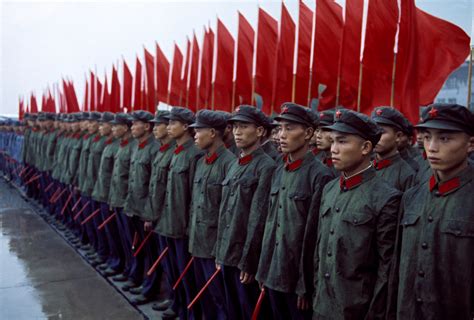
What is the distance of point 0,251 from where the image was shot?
7617 mm

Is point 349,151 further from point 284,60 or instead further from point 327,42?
point 284,60

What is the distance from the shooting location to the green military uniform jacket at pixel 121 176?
586 cm

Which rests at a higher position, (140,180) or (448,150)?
(448,150)

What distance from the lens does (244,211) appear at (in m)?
3.58

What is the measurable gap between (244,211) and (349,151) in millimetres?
1180

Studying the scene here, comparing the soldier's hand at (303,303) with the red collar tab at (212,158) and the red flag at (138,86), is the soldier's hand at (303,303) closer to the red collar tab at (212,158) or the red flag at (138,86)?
the red collar tab at (212,158)

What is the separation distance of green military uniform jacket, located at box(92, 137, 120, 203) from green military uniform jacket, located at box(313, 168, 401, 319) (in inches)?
175

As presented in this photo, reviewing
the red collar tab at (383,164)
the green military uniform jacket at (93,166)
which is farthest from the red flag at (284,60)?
the red collar tab at (383,164)

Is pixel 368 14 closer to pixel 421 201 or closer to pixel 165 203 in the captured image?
pixel 165 203

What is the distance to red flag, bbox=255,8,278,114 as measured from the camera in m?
7.16

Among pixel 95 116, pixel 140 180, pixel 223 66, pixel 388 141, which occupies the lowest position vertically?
pixel 140 180

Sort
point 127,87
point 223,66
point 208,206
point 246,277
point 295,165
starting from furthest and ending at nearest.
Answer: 1. point 127,87
2. point 223,66
3. point 208,206
4. point 246,277
5. point 295,165

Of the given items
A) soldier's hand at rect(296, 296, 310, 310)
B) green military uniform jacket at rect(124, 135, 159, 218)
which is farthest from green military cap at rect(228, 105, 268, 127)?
green military uniform jacket at rect(124, 135, 159, 218)

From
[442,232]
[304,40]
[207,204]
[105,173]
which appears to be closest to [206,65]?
[304,40]
